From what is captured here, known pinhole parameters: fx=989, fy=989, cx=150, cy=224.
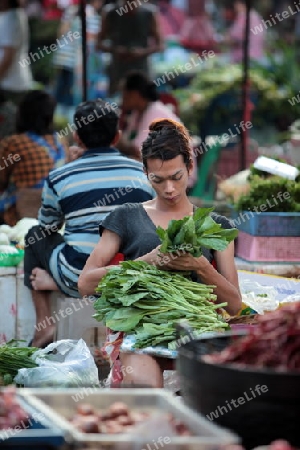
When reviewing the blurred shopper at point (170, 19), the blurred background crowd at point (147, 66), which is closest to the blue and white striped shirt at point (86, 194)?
the blurred background crowd at point (147, 66)

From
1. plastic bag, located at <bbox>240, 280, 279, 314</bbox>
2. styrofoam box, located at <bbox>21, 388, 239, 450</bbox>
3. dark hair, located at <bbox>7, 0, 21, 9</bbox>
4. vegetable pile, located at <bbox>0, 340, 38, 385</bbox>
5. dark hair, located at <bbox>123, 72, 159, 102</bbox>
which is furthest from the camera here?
dark hair, located at <bbox>7, 0, 21, 9</bbox>

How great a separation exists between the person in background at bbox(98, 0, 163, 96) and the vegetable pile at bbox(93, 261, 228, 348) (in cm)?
726

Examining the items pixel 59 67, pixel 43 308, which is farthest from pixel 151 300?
pixel 59 67

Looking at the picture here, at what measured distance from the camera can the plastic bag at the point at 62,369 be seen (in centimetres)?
498

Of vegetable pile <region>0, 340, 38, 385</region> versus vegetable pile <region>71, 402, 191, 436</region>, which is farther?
vegetable pile <region>0, 340, 38, 385</region>

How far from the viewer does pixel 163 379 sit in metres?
4.55

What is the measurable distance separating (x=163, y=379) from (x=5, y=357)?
1.14 m

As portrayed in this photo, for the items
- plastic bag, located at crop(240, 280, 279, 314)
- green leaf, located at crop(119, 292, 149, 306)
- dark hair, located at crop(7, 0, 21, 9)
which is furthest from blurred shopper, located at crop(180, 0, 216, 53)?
green leaf, located at crop(119, 292, 149, 306)

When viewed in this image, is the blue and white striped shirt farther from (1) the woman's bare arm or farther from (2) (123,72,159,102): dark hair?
(2) (123,72,159,102): dark hair

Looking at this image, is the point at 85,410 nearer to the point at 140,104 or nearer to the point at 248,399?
the point at 248,399

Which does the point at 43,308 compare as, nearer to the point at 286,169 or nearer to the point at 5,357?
the point at 5,357

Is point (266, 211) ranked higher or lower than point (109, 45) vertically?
lower

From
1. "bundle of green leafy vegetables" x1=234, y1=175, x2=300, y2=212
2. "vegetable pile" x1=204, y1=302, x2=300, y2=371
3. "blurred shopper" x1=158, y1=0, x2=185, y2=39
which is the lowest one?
"vegetable pile" x1=204, y1=302, x2=300, y2=371

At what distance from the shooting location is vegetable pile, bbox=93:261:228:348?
4.32 meters
